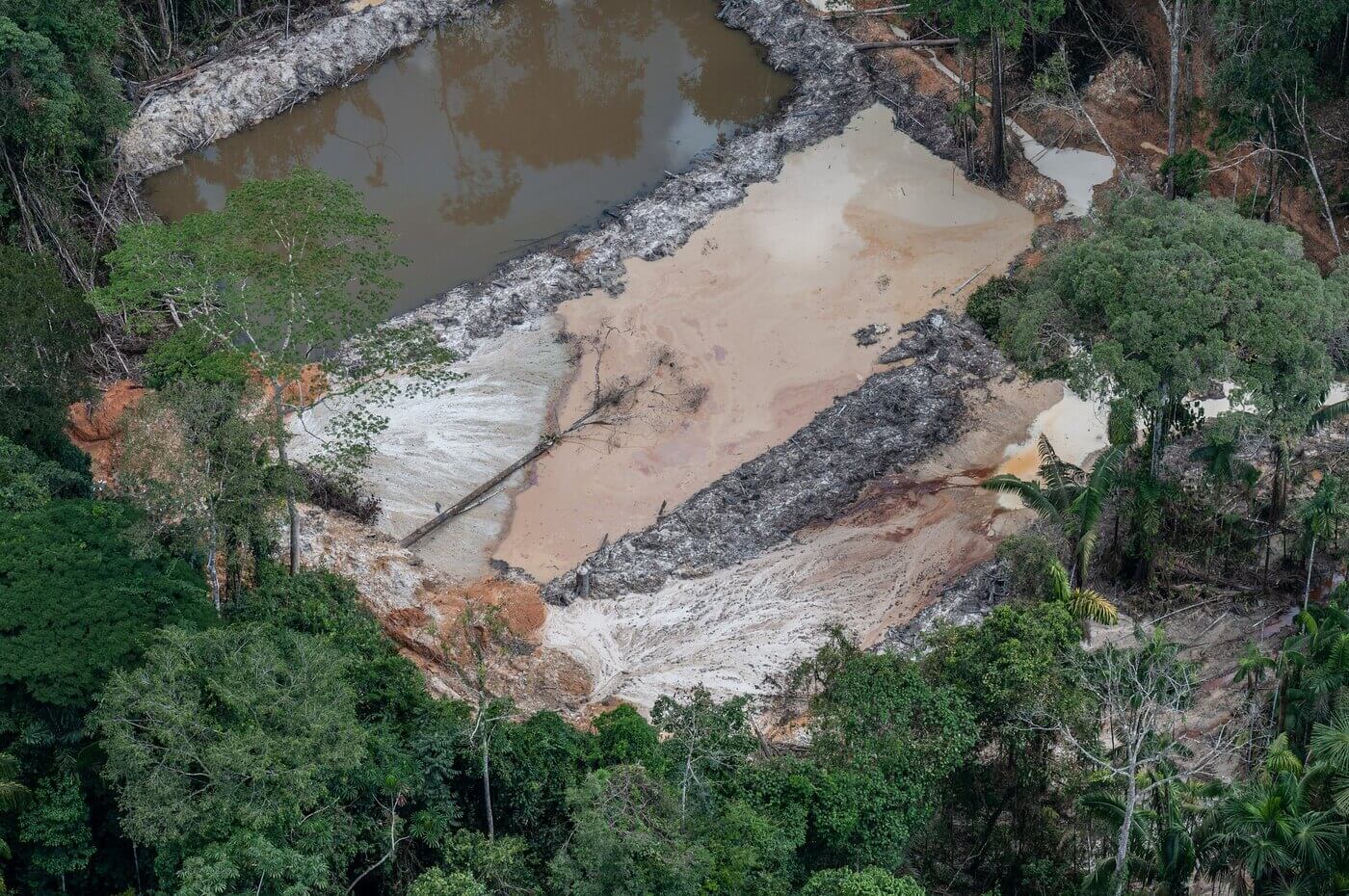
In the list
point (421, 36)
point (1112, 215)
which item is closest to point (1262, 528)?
point (1112, 215)

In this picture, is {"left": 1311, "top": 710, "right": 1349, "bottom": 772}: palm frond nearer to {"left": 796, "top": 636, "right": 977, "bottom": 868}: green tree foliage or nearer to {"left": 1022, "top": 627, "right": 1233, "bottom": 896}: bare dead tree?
{"left": 1022, "top": 627, "right": 1233, "bottom": 896}: bare dead tree

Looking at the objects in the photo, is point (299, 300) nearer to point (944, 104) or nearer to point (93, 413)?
point (93, 413)

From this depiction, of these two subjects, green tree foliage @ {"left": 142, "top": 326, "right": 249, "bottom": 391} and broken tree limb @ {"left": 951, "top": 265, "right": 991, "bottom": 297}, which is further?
broken tree limb @ {"left": 951, "top": 265, "right": 991, "bottom": 297}

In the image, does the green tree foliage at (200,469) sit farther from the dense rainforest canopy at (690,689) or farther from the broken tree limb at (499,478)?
the broken tree limb at (499,478)

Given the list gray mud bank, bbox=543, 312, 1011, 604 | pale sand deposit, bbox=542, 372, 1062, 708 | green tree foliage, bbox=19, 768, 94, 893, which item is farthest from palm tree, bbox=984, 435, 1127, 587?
green tree foliage, bbox=19, 768, 94, 893

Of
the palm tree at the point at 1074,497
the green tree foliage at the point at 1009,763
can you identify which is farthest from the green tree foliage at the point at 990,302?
the green tree foliage at the point at 1009,763

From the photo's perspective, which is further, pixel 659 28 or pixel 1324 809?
pixel 659 28
